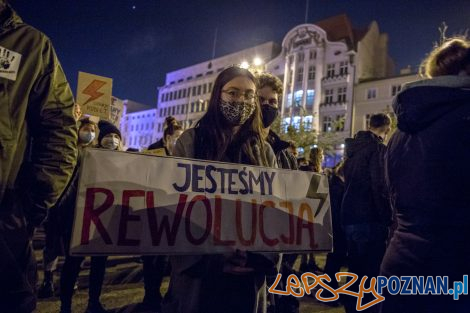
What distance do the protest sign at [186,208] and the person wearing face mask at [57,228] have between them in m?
2.33

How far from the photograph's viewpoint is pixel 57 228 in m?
4.20

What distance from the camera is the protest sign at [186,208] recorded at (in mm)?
1852

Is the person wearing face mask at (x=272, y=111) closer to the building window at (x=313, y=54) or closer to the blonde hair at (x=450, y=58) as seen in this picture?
the blonde hair at (x=450, y=58)

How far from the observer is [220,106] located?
2.34 m

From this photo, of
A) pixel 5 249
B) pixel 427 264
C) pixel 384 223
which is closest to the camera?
pixel 5 249

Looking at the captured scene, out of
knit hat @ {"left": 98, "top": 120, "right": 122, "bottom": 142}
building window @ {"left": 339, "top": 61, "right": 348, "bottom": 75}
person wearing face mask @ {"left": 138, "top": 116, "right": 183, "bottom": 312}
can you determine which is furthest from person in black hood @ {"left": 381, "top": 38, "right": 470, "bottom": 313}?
building window @ {"left": 339, "top": 61, "right": 348, "bottom": 75}

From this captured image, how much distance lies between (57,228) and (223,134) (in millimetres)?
3122

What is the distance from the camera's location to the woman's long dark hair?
7.38ft

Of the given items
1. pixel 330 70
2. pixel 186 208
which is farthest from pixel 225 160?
pixel 330 70

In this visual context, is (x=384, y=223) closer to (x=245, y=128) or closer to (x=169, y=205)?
(x=245, y=128)

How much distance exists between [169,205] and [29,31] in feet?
4.18

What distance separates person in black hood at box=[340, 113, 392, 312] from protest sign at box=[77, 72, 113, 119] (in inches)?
205

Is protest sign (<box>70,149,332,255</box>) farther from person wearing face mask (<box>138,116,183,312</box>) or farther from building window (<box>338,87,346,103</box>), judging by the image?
building window (<box>338,87,346,103</box>)

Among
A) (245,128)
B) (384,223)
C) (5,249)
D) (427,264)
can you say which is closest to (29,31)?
(5,249)
